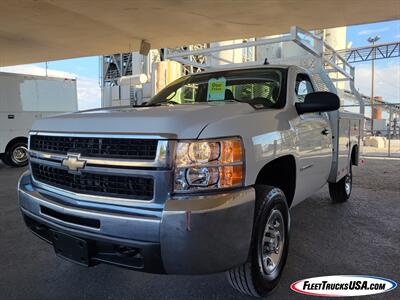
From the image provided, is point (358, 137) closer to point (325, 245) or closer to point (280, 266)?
point (325, 245)

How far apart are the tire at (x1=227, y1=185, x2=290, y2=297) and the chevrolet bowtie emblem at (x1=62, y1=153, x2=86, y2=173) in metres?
1.25

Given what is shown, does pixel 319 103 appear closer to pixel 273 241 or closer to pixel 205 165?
pixel 273 241

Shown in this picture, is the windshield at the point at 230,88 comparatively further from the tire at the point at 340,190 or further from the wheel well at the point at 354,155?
the wheel well at the point at 354,155

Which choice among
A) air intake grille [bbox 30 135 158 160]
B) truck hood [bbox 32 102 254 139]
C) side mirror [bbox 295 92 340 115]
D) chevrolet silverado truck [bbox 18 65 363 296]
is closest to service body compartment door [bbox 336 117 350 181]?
side mirror [bbox 295 92 340 115]

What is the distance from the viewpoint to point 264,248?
279cm

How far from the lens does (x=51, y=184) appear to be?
111 inches

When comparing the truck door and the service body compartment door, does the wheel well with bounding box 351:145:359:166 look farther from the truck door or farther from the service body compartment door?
the truck door

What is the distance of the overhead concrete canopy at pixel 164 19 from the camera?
782 centimetres

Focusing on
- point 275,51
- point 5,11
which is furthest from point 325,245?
point 275,51

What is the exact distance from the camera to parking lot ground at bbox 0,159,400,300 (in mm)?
2959

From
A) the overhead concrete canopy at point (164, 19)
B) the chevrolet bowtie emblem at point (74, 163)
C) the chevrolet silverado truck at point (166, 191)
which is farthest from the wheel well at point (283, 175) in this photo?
the overhead concrete canopy at point (164, 19)

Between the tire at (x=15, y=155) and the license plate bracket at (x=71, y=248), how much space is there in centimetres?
907

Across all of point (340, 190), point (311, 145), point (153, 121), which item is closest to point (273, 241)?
point (311, 145)

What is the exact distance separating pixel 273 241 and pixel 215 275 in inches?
27.7
